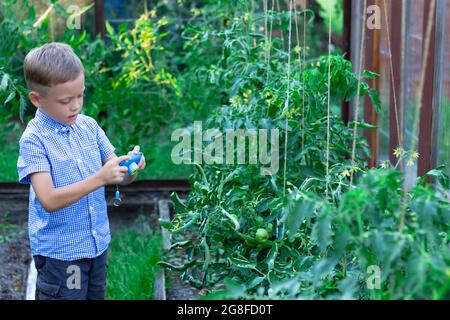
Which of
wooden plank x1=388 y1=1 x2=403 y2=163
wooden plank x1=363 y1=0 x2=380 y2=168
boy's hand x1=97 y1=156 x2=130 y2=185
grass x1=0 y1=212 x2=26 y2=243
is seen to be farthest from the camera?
grass x1=0 y1=212 x2=26 y2=243

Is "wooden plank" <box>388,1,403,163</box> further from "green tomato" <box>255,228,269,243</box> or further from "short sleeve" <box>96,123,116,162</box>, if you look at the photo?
"short sleeve" <box>96,123,116,162</box>

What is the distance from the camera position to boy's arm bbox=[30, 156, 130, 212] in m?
2.74

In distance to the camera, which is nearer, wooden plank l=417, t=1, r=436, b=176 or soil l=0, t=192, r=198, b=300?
wooden plank l=417, t=1, r=436, b=176

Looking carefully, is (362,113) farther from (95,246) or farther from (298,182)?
(95,246)

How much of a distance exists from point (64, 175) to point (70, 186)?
0.14 metres

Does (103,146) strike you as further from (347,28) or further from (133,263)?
(347,28)

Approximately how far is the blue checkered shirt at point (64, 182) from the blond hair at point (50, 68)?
125 mm

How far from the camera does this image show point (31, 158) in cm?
285

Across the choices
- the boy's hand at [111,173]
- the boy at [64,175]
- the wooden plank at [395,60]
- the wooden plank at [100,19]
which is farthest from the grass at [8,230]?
the boy's hand at [111,173]

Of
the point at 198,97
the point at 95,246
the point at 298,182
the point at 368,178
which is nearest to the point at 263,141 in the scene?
the point at 298,182

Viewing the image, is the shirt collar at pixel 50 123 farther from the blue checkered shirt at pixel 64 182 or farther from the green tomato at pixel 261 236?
the green tomato at pixel 261 236

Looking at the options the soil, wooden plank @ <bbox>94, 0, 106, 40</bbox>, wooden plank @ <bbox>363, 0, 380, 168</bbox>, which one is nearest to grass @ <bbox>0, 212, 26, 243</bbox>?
the soil

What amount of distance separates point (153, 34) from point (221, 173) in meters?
2.37

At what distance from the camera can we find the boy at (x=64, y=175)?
2.82m
